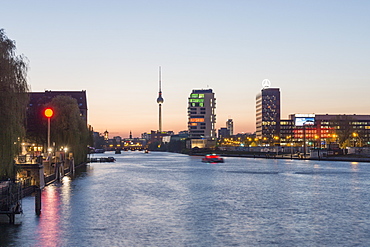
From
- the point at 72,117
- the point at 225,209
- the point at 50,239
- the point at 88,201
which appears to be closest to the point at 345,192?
the point at 225,209

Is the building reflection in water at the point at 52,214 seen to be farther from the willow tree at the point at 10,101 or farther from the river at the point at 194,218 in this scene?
the willow tree at the point at 10,101

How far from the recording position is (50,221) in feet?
127

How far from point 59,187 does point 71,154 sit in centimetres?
2761

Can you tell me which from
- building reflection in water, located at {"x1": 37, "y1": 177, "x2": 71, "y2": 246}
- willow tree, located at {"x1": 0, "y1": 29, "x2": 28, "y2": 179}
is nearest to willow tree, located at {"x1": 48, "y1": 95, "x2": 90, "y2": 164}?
building reflection in water, located at {"x1": 37, "y1": 177, "x2": 71, "y2": 246}

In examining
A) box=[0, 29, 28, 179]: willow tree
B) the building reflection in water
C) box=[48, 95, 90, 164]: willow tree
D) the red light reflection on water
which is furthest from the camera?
box=[48, 95, 90, 164]: willow tree

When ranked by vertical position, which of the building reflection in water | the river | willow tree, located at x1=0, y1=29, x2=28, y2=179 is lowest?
the river

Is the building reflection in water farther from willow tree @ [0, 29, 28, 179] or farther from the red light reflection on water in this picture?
willow tree @ [0, 29, 28, 179]

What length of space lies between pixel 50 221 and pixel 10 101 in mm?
10141

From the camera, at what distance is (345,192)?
2431 inches

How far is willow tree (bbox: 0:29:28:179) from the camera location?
116 feet

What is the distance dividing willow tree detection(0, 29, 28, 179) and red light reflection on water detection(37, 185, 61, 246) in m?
5.04

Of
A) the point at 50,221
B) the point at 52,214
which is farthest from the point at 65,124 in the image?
the point at 50,221

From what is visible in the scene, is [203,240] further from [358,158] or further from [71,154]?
[358,158]

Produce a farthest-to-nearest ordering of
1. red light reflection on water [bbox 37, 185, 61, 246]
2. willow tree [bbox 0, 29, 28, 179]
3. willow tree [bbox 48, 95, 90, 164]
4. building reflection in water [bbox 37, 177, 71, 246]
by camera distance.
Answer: willow tree [bbox 48, 95, 90, 164] < willow tree [bbox 0, 29, 28, 179] < building reflection in water [bbox 37, 177, 71, 246] < red light reflection on water [bbox 37, 185, 61, 246]
